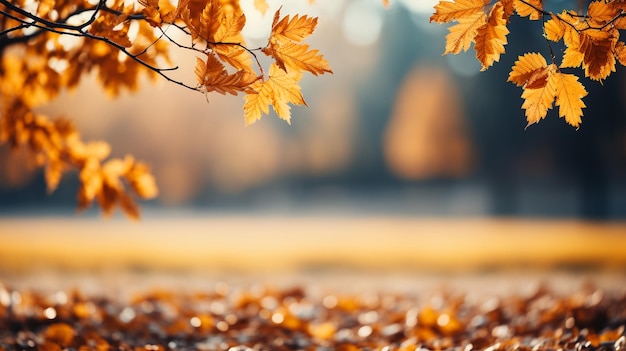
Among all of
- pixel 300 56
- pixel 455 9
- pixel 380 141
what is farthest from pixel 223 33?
pixel 380 141

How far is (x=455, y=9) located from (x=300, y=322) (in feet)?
7.95

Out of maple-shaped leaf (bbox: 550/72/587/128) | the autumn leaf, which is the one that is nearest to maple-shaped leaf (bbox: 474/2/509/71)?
the autumn leaf

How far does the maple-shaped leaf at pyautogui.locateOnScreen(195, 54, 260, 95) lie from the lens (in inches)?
76.9

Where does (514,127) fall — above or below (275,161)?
below

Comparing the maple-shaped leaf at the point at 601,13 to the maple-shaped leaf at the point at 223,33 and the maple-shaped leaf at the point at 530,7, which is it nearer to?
the maple-shaped leaf at the point at 530,7

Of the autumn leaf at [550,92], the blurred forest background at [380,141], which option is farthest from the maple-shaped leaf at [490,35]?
the blurred forest background at [380,141]

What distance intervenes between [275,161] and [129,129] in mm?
6247

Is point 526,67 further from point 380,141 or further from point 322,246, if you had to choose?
point 380,141

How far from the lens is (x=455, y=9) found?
2.03 meters

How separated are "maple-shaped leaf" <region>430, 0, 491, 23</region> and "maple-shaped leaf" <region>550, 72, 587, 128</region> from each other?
→ 36cm

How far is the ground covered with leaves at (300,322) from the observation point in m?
3.09

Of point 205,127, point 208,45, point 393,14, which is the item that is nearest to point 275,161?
point 205,127

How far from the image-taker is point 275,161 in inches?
1011

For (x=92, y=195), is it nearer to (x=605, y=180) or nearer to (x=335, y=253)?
(x=335, y=253)
